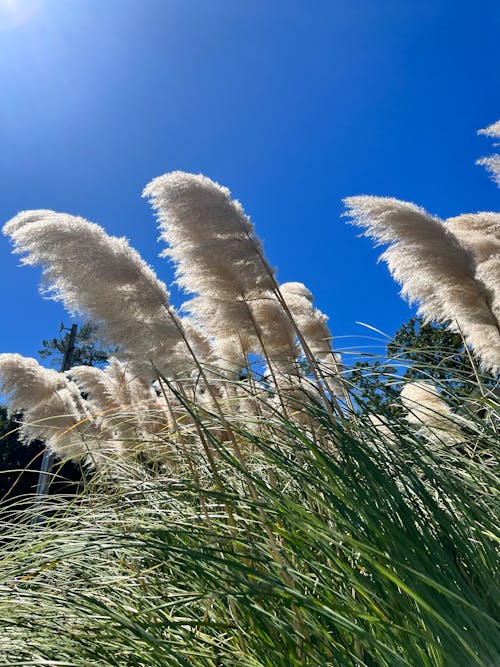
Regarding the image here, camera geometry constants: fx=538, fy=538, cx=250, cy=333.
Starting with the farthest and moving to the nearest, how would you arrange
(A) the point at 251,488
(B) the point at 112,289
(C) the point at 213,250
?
(C) the point at 213,250 → (B) the point at 112,289 → (A) the point at 251,488

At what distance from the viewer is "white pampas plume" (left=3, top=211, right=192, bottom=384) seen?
2793 millimetres

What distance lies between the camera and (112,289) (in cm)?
281

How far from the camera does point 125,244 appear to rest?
2.99 m

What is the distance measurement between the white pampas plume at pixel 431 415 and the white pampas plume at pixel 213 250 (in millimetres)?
923

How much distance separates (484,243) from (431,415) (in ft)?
7.72

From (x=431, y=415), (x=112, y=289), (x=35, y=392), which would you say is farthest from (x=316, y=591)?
(x=35, y=392)

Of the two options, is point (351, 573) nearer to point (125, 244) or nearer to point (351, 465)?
point (351, 465)

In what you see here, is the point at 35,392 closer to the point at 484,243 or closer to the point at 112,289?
the point at 112,289

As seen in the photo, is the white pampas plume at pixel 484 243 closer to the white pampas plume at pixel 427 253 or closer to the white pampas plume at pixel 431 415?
the white pampas plume at pixel 427 253

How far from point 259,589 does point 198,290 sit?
2252 millimetres

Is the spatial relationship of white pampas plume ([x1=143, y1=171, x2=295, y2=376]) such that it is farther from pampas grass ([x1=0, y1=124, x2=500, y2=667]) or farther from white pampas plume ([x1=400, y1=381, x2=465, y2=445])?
white pampas plume ([x1=400, y1=381, x2=465, y2=445])

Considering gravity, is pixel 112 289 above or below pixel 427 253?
below

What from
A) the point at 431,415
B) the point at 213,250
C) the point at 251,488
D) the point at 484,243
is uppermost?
the point at 484,243

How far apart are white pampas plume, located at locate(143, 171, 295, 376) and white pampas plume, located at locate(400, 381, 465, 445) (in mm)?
923
